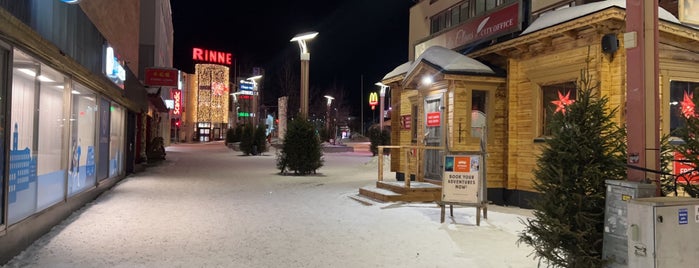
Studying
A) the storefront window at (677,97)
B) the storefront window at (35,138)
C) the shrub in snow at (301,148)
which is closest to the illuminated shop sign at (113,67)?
the storefront window at (35,138)

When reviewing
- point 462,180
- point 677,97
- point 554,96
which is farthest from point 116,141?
point 677,97

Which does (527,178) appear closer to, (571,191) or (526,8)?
(526,8)

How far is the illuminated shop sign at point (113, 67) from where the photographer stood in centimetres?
1087

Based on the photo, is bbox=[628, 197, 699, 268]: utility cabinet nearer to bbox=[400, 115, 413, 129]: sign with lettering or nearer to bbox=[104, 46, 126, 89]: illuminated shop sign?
bbox=[400, 115, 413, 129]: sign with lettering

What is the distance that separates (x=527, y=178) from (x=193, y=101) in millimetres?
66763

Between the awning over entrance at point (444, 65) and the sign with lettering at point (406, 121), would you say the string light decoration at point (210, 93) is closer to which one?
the sign with lettering at point (406, 121)

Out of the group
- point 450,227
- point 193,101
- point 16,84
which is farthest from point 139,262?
point 193,101

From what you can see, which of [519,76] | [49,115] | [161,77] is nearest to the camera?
[49,115]

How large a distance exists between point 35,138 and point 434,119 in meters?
7.87

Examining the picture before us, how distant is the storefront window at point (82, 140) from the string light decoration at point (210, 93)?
61216 mm

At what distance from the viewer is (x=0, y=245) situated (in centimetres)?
502

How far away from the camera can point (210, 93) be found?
70312mm

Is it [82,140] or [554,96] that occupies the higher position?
[554,96]

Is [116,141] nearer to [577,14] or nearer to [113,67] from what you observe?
[113,67]
